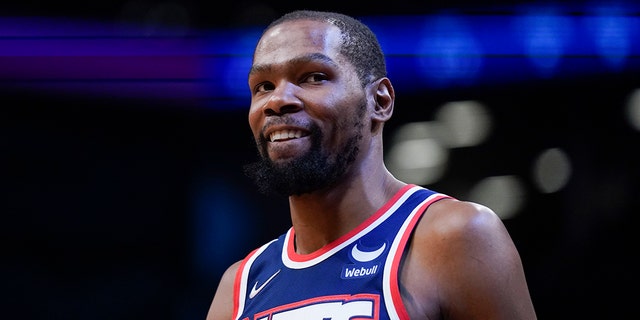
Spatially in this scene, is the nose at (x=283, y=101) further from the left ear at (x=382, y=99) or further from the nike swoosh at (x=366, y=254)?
the nike swoosh at (x=366, y=254)

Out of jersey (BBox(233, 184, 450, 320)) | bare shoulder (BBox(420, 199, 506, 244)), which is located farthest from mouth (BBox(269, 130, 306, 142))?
bare shoulder (BBox(420, 199, 506, 244))

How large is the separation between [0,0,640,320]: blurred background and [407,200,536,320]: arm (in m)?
3.00

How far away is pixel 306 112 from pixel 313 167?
148 mm

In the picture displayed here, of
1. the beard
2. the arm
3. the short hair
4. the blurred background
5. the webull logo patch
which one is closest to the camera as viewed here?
the arm

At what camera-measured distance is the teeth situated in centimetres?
206

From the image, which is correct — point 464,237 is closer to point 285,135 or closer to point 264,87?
point 285,135

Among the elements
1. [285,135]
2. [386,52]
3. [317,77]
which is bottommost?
[285,135]

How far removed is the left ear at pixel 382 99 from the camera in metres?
2.19

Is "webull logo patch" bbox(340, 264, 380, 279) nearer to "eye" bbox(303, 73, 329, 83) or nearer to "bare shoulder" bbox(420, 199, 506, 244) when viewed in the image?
"bare shoulder" bbox(420, 199, 506, 244)

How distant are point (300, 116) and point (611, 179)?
10.7 feet

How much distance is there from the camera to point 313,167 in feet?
6.69

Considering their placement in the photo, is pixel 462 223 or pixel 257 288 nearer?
pixel 462 223

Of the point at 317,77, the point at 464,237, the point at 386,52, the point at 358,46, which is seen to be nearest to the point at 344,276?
the point at 464,237

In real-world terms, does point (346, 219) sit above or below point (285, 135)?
below
